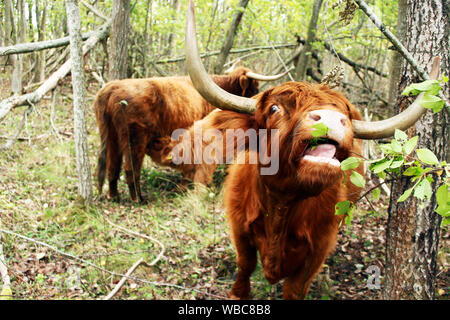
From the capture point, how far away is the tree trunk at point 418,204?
2.87 m

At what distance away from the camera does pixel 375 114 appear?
9.93 metres

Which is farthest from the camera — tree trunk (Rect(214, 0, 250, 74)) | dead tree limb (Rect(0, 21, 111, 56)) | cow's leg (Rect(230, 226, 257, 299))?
tree trunk (Rect(214, 0, 250, 74))

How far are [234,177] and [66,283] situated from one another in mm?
2057

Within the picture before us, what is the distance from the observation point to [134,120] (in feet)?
20.6

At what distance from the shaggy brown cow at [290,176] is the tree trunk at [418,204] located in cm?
49

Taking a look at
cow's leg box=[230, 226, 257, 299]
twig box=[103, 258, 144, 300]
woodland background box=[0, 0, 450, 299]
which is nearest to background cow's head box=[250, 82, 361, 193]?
woodland background box=[0, 0, 450, 299]

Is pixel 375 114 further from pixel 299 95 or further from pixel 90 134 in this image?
pixel 299 95

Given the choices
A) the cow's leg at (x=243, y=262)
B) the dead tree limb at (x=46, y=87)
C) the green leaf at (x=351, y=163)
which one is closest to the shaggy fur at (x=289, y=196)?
the cow's leg at (x=243, y=262)

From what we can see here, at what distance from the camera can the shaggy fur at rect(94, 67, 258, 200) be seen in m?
6.22

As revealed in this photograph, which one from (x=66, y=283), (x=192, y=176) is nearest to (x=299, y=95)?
(x=66, y=283)

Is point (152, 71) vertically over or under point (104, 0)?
under

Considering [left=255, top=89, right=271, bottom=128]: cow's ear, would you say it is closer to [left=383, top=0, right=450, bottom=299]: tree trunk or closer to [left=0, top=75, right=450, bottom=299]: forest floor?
[left=383, top=0, right=450, bottom=299]: tree trunk

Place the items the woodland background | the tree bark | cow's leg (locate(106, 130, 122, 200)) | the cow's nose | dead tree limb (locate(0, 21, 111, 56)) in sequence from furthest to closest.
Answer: the tree bark → cow's leg (locate(106, 130, 122, 200)) → dead tree limb (locate(0, 21, 111, 56)) → the woodland background → the cow's nose
